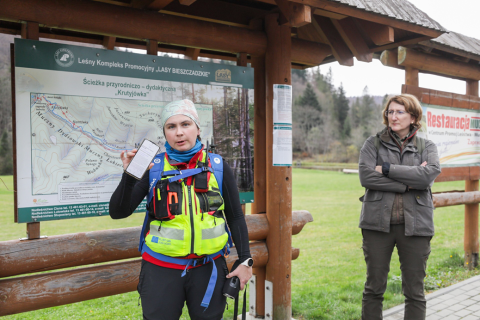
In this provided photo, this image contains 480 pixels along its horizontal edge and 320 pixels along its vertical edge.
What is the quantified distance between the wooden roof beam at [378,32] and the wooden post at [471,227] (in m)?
3.56

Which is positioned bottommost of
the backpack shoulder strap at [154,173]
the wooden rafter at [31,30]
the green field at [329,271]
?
the green field at [329,271]

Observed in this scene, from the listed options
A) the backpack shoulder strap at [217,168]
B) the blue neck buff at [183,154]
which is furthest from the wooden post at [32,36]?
the backpack shoulder strap at [217,168]

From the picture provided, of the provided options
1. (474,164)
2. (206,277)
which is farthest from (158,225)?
(474,164)

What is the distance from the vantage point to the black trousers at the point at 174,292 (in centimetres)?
201

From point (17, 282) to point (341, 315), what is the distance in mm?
3410

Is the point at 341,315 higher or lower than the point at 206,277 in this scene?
lower

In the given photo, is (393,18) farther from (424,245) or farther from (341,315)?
(341,315)

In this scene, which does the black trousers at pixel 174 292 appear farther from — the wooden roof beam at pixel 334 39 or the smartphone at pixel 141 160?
the wooden roof beam at pixel 334 39

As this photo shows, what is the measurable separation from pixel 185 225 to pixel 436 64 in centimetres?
530

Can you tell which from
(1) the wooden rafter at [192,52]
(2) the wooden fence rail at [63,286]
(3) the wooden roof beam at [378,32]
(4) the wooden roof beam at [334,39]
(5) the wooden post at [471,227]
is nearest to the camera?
(2) the wooden fence rail at [63,286]

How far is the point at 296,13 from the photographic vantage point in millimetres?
3248

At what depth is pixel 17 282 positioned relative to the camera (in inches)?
105

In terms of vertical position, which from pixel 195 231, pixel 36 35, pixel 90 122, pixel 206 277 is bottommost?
pixel 206 277

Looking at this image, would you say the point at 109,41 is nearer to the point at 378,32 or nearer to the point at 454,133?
the point at 378,32
